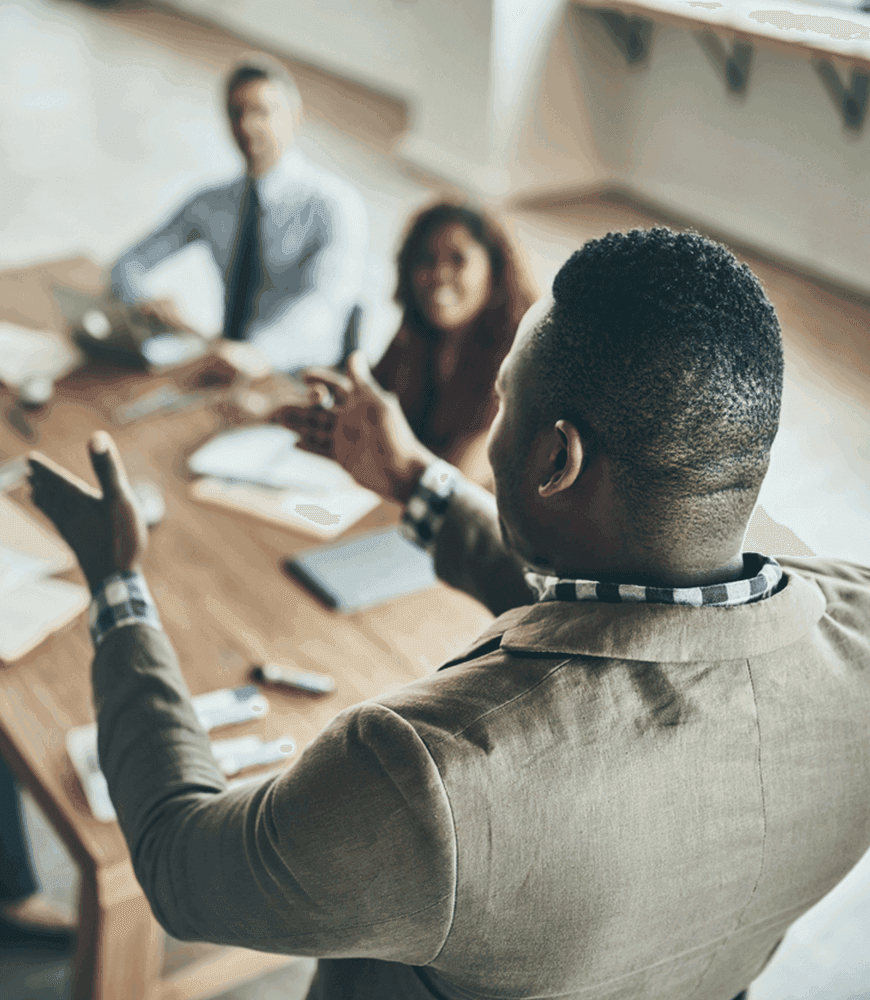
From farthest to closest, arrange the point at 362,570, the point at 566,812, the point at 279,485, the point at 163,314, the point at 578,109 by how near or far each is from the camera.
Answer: the point at 578,109 < the point at 163,314 < the point at 279,485 < the point at 362,570 < the point at 566,812

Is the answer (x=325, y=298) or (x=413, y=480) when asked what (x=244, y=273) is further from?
(x=413, y=480)

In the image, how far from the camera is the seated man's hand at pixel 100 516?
108 cm

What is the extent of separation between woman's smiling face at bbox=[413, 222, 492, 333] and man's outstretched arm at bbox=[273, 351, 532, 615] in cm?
68

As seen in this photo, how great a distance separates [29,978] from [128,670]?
1104 millimetres

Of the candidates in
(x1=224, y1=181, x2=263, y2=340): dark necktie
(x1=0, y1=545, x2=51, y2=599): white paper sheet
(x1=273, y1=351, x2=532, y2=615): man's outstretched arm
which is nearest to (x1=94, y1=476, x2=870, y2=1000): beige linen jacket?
(x1=273, y1=351, x2=532, y2=615): man's outstretched arm

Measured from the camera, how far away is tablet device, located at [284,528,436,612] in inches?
60.3

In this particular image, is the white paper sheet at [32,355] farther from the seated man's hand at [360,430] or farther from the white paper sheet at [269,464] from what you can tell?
the seated man's hand at [360,430]

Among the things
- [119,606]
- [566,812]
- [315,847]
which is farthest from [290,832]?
[119,606]

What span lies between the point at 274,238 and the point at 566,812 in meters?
2.18

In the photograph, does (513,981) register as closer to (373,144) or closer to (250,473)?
(250,473)

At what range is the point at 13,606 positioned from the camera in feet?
4.84

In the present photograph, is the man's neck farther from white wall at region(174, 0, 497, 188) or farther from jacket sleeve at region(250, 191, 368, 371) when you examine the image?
white wall at region(174, 0, 497, 188)

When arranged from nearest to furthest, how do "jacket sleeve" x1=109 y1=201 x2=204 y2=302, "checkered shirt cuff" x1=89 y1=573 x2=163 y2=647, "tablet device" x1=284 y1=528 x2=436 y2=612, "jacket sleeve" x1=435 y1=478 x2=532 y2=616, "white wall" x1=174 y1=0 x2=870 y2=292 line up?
"checkered shirt cuff" x1=89 y1=573 x2=163 y2=647 < "jacket sleeve" x1=435 y1=478 x2=532 y2=616 < "tablet device" x1=284 y1=528 x2=436 y2=612 < "jacket sleeve" x1=109 y1=201 x2=204 y2=302 < "white wall" x1=174 y1=0 x2=870 y2=292

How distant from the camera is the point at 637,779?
27.5 inches
